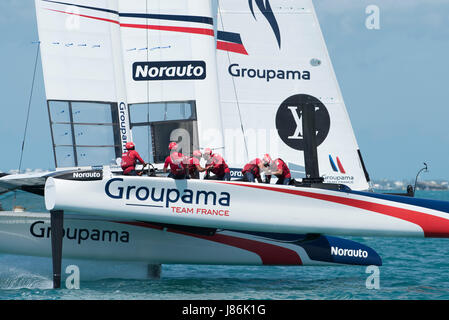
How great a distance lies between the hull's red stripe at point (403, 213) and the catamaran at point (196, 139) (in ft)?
0.05

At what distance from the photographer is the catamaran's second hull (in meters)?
10.1

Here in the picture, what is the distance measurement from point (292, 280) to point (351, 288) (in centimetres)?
109

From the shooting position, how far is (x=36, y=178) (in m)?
9.86

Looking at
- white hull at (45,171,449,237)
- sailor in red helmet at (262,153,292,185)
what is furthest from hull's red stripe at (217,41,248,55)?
white hull at (45,171,449,237)

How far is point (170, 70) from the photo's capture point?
38.3ft

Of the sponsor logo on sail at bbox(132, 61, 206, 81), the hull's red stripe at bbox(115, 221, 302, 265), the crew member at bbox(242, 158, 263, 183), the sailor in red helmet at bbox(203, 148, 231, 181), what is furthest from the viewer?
the sponsor logo on sail at bbox(132, 61, 206, 81)

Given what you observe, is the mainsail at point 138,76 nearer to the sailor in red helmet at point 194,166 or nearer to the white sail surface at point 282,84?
the white sail surface at point 282,84

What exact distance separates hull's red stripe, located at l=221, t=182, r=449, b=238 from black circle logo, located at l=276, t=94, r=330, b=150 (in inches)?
145

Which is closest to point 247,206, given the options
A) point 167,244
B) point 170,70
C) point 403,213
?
A: point 167,244

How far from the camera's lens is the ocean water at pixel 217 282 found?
30.8ft

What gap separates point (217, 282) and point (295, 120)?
3.80m

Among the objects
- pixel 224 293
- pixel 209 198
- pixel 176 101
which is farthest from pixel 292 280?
pixel 176 101

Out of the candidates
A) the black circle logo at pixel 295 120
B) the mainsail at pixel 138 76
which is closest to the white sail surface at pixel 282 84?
the black circle logo at pixel 295 120

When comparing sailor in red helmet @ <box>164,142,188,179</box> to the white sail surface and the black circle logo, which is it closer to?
the white sail surface
